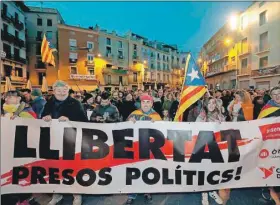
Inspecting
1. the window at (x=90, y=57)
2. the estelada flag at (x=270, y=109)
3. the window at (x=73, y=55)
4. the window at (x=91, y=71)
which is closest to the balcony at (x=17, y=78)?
the window at (x=73, y=55)

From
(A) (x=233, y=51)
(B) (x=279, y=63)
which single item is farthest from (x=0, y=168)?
(A) (x=233, y=51)

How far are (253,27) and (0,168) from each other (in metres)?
29.0

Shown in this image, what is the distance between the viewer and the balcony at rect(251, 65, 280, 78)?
21531 mm

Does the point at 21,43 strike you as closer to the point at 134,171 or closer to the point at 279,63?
the point at 279,63

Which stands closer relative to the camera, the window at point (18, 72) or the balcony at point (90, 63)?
the window at point (18, 72)

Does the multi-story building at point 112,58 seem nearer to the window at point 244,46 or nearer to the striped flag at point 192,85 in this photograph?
the window at point 244,46

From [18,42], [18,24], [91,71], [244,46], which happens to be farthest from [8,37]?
[244,46]

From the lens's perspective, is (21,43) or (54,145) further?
(21,43)

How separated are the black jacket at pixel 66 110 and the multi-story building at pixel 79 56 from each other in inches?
1382

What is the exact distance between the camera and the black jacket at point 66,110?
12.5 feet

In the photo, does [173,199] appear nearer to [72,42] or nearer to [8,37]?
[8,37]

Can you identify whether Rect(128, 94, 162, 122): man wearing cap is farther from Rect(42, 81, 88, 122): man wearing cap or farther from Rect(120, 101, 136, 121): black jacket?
Rect(120, 101, 136, 121): black jacket

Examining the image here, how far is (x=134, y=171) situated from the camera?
359 cm

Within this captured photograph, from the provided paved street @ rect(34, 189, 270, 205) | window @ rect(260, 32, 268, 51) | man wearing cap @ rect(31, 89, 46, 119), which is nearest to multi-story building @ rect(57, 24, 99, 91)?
window @ rect(260, 32, 268, 51)
